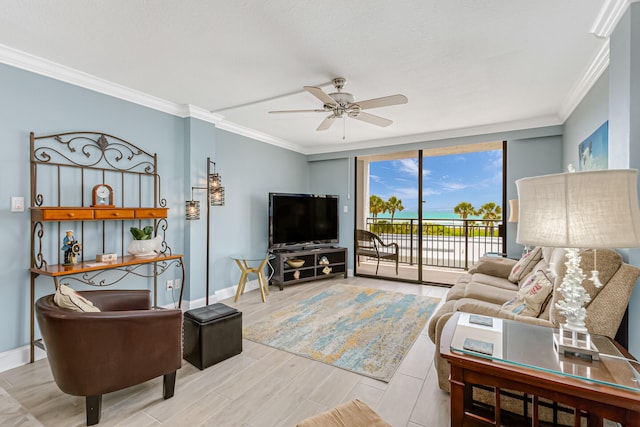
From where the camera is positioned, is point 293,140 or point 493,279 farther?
point 293,140

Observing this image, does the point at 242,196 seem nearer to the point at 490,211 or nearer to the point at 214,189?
the point at 214,189

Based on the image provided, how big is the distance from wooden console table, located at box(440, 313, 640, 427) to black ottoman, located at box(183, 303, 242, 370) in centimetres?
173

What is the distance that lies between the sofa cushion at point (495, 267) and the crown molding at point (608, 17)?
7.61 ft

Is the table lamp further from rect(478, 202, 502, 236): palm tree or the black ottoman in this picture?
rect(478, 202, 502, 236): palm tree

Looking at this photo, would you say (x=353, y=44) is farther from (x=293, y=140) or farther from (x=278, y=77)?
(x=293, y=140)

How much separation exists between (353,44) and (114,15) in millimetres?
1589

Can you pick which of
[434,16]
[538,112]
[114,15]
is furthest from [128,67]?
[538,112]

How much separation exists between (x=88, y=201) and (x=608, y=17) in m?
4.24

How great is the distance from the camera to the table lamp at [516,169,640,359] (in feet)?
3.45

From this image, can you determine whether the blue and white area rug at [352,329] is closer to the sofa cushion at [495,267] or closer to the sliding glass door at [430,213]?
the sofa cushion at [495,267]

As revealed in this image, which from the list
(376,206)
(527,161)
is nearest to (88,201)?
→ (527,161)

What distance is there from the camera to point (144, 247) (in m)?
2.96

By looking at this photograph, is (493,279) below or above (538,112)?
below

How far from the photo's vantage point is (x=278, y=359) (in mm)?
2484
